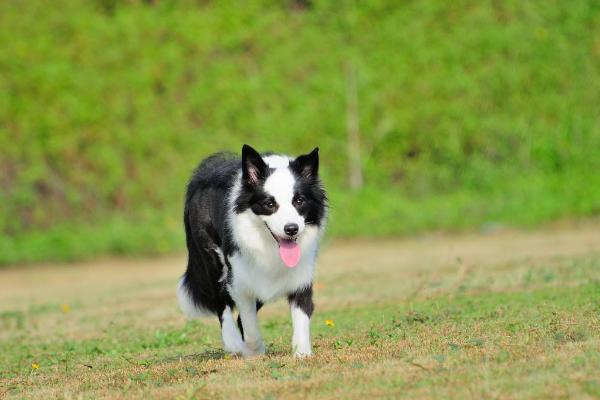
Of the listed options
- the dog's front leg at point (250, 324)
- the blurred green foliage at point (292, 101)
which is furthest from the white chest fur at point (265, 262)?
the blurred green foliage at point (292, 101)

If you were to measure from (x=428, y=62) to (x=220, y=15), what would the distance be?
600cm

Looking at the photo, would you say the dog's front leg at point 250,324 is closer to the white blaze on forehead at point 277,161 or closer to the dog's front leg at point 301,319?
the dog's front leg at point 301,319

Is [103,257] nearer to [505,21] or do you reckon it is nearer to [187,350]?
[505,21]

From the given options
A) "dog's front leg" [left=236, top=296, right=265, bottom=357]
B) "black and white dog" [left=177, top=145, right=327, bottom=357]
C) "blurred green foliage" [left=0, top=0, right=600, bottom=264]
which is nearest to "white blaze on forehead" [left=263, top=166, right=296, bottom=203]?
"black and white dog" [left=177, top=145, right=327, bottom=357]

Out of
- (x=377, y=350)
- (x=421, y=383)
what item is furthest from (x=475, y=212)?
(x=421, y=383)

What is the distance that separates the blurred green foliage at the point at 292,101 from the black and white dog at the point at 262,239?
640 inches

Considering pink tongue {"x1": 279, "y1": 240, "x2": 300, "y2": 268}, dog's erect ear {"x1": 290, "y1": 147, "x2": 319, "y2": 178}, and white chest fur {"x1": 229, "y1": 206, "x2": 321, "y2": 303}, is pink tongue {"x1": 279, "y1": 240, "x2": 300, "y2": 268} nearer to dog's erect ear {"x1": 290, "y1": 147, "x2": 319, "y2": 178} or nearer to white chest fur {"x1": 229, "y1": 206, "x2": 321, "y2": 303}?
white chest fur {"x1": 229, "y1": 206, "x2": 321, "y2": 303}

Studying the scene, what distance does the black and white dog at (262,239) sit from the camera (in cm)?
826

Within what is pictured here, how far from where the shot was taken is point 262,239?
8.48 metres

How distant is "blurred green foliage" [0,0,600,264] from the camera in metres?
26.3

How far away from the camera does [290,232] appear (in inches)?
319

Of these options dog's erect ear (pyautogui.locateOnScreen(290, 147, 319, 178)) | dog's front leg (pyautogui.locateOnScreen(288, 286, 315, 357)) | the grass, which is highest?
dog's erect ear (pyautogui.locateOnScreen(290, 147, 319, 178))

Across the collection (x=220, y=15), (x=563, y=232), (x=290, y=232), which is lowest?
(x=563, y=232)

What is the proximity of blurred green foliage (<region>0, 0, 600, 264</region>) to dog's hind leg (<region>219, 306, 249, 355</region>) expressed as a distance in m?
16.2
